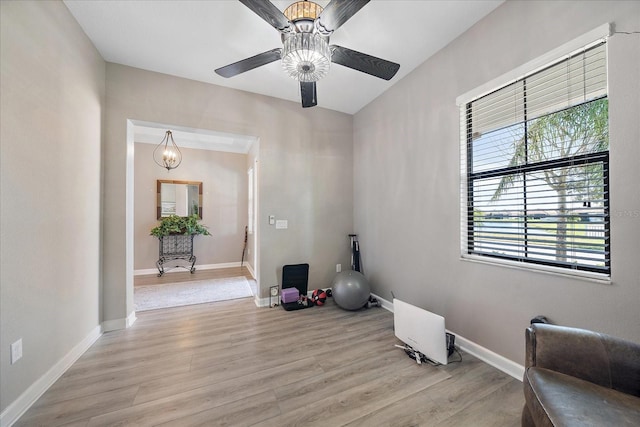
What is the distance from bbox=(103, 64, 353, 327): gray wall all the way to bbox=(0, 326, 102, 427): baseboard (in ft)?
1.54

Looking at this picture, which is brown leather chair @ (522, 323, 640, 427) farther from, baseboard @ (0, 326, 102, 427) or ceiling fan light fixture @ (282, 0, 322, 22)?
baseboard @ (0, 326, 102, 427)

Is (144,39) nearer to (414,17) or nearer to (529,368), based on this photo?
(414,17)

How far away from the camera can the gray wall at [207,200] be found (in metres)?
4.86

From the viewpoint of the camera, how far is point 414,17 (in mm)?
1884

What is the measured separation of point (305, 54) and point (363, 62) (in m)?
0.51

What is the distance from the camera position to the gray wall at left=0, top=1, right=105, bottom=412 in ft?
4.42

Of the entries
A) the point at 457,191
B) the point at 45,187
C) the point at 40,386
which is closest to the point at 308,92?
the point at 457,191

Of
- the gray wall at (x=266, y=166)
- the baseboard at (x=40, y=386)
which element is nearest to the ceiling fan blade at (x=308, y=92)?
the gray wall at (x=266, y=166)

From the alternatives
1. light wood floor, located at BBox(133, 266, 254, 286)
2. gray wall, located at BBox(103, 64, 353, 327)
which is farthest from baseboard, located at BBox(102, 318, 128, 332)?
light wood floor, located at BBox(133, 266, 254, 286)

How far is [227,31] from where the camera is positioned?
6.64 ft

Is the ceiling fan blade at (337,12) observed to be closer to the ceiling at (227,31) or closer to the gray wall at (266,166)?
the ceiling at (227,31)

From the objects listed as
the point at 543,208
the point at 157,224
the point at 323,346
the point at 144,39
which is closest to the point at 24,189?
the point at 144,39

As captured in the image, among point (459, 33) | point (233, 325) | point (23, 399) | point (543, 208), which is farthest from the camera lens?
point (233, 325)

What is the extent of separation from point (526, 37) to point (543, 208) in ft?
4.09
